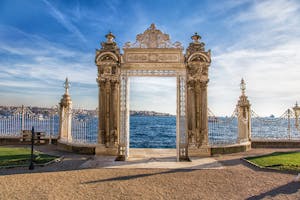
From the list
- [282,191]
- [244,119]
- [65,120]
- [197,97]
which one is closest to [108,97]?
[65,120]

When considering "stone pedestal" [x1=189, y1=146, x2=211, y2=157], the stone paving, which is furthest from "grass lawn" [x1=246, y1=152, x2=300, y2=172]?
"stone pedestal" [x1=189, y1=146, x2=211, y2=157]

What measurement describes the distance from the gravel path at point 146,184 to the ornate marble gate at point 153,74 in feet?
8.19

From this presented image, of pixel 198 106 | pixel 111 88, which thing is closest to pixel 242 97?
pixel 198 106

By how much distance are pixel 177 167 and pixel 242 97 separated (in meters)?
7.48

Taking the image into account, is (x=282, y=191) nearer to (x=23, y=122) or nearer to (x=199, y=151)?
(x=199, y=151)

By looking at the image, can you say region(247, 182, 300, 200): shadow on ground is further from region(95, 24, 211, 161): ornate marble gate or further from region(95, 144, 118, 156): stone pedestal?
region(95, 144, 118, 156): stone pedestal

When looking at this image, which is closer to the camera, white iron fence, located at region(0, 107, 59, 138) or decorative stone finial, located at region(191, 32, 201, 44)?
decorative stone finial, located at region(191, 32, 201, 44)

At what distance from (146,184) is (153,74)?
17.4ft

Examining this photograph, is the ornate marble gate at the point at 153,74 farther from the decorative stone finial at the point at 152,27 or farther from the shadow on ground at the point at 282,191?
the shadow on ground at the point at 282,191

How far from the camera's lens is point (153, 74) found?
33.1ft

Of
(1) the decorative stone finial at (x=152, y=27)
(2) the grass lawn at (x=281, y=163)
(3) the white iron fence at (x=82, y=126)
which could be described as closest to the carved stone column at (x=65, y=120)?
(3) the white iron fence at (x=82, y=126)

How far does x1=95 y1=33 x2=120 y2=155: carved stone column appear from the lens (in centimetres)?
1048

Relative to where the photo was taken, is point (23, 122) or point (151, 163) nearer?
point (151, 163)

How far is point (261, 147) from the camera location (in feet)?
44.3
